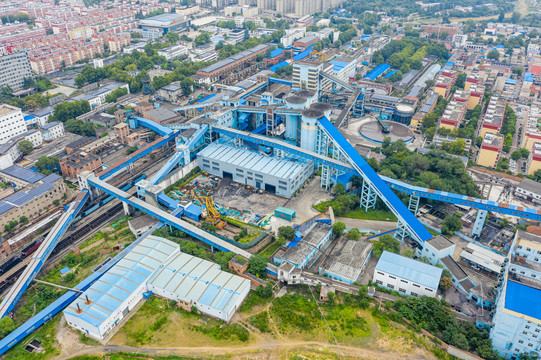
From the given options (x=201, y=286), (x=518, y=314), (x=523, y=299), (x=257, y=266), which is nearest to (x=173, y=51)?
(x=257, y=266)

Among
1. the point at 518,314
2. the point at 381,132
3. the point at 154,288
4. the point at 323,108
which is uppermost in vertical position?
the point at 323,108

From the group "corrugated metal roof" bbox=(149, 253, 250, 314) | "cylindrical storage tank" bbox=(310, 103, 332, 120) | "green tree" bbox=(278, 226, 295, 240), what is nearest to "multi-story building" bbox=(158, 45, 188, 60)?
"cylindrical storage tank" bbox=(310, 103, 332, 120)

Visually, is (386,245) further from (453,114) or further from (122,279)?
(453,114)

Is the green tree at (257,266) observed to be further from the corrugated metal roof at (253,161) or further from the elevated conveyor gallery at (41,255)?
the elevated conveyor gallery at (41,255)

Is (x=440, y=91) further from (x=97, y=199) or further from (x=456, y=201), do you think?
(x=97, y=199)

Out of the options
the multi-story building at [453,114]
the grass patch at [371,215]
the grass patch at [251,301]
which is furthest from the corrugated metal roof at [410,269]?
the multi-story building at [453,114]

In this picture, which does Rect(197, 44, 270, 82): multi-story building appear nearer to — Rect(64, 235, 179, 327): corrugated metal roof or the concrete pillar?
Rect(64, 235, 179, 327): corrugated metal roof
